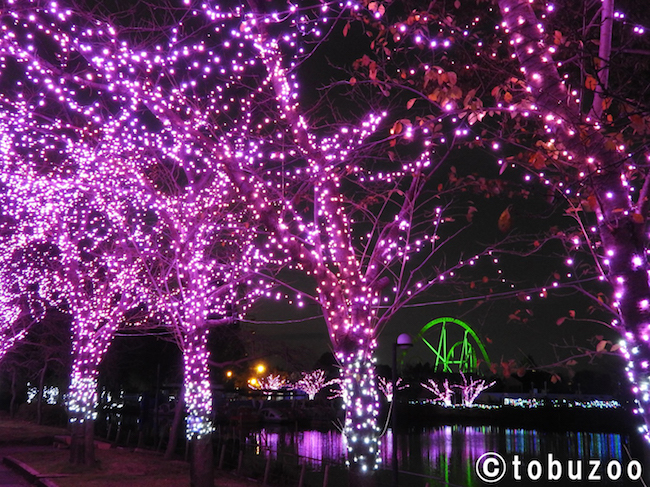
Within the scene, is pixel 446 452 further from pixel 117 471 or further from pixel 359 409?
pixel 359 409

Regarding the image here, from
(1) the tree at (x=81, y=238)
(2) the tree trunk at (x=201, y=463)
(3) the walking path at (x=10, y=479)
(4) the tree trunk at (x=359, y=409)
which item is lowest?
(3) the walking path at (x=10, y=479)

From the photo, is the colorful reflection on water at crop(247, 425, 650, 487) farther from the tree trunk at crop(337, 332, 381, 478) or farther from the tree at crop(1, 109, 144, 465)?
the tree trunk at crop(337, 332, 381, 478)

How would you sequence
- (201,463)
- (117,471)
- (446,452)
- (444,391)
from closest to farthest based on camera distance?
(201,463) → (117,471) → (446,452) → (444,391)

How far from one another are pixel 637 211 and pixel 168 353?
109 feet

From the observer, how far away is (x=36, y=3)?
7.96 meters

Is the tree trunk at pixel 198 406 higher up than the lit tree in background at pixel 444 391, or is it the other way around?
the lit tree in background at pixel 444 391

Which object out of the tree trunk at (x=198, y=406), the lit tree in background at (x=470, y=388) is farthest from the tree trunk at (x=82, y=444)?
the lit tree in background at (x=470, y=388)

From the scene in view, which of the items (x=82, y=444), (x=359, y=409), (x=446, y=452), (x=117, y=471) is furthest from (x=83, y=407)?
(x=446, y=452)

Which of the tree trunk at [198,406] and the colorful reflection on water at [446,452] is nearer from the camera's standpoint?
Result: the tree trunk at [198,406]

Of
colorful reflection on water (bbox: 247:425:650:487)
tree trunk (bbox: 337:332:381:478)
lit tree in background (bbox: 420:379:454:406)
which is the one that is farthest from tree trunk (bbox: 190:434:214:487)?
lit tree in background (bbox: 420:379:454:406)

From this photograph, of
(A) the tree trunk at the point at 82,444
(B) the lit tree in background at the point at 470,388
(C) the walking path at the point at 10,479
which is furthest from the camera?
(B) the lit tree in background at the point at 470,388

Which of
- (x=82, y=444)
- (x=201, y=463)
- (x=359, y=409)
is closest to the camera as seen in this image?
(x=359, y=409)

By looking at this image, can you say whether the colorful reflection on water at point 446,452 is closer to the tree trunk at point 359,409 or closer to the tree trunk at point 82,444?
the tree trunk at point 82,444

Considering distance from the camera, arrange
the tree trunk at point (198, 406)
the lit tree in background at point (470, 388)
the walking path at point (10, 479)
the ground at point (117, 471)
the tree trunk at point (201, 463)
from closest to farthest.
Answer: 1. the tree trunk at point (201, 463)
2. the tree trunk at point (198, 406)
3. the ground at point (117, 471)
4. the walking path at point (10, 479)
5. the lit tree in background at point (470, 388)
